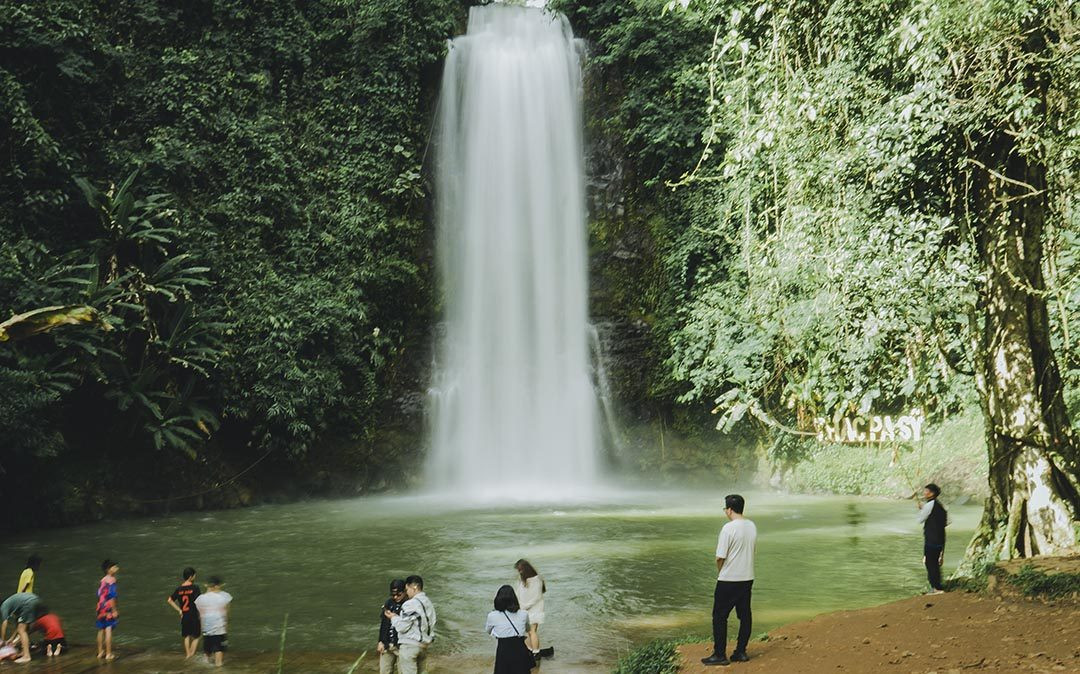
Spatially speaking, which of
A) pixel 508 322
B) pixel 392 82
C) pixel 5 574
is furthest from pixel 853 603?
pixel 392 82

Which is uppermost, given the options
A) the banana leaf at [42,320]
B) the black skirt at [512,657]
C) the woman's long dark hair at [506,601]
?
the banana leaf at [42,320]

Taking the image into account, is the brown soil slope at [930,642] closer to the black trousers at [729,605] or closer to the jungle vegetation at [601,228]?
the black trousers at [729,605]

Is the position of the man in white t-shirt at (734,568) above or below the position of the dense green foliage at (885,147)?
below

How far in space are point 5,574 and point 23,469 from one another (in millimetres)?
4603

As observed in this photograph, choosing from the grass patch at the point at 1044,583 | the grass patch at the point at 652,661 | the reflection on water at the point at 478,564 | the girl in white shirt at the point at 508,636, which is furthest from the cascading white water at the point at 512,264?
the girl in white shirt at the point at 508,636

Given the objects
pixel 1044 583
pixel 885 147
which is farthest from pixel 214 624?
pixel 885 147

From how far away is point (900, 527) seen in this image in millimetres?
14828

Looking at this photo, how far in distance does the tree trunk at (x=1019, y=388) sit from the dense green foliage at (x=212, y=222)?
1370 centimetres

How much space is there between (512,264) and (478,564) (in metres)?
13.9

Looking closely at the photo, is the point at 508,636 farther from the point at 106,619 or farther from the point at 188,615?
the point at 106,619

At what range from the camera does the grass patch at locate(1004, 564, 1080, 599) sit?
7.09 m

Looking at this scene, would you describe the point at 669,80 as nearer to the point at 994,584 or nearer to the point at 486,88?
the point at 486,88

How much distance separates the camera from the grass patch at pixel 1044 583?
23.2 feet

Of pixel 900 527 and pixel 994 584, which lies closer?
pixel 994 584
